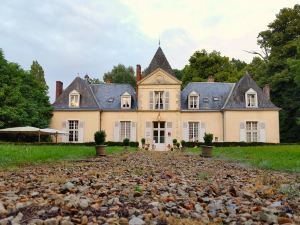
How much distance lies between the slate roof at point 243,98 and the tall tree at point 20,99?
14653 millimetres

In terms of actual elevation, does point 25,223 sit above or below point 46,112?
below

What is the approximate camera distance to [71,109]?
28922 mm

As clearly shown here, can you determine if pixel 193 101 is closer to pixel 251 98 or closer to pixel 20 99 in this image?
pixel 251 98

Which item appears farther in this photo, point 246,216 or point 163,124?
point 163,124

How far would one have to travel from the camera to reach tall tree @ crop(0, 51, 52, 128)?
2528 cm

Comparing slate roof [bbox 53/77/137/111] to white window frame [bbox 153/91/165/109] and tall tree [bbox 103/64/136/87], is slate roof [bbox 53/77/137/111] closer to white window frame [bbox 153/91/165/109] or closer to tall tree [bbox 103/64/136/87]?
white window frame [bbox 153/91/165/109]

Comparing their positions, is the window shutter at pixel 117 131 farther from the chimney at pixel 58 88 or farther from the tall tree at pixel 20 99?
the chimney at pixel 58 88

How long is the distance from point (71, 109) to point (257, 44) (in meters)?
20.2

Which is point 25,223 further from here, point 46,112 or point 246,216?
point 46,112

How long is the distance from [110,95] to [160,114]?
4789 millimetres

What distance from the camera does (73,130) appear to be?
1148 inches

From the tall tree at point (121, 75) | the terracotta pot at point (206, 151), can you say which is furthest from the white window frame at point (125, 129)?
the tall tree at point (121, 75)

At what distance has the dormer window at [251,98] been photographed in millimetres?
28663

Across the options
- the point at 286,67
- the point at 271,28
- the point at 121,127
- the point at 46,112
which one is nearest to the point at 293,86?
the point at 286,67
